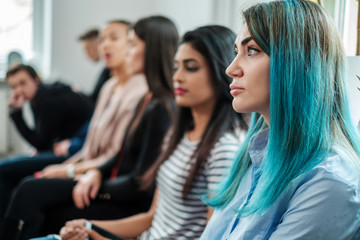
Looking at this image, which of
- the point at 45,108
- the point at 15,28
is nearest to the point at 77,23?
the point at 15,28

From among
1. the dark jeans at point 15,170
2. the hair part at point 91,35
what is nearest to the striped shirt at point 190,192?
the dark jeans at point 15,170

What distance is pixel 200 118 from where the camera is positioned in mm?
1466

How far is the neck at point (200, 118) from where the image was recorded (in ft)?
4.73

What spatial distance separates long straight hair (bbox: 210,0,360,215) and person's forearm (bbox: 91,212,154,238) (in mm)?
715

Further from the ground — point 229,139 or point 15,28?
point 15,28

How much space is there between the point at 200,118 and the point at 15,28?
327 cm

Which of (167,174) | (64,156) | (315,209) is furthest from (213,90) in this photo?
(64,156)

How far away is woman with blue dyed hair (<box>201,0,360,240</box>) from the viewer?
2.52 feet

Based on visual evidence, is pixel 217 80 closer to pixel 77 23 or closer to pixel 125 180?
pixel 125 180

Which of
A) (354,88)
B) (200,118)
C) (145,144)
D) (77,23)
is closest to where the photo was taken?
(354,88)

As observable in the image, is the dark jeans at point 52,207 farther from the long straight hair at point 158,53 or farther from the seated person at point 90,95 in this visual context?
the seated person at point 90,95

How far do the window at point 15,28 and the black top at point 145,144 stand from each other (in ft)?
8.76

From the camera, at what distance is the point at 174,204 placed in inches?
54.3

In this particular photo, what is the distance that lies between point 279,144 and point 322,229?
17cm
